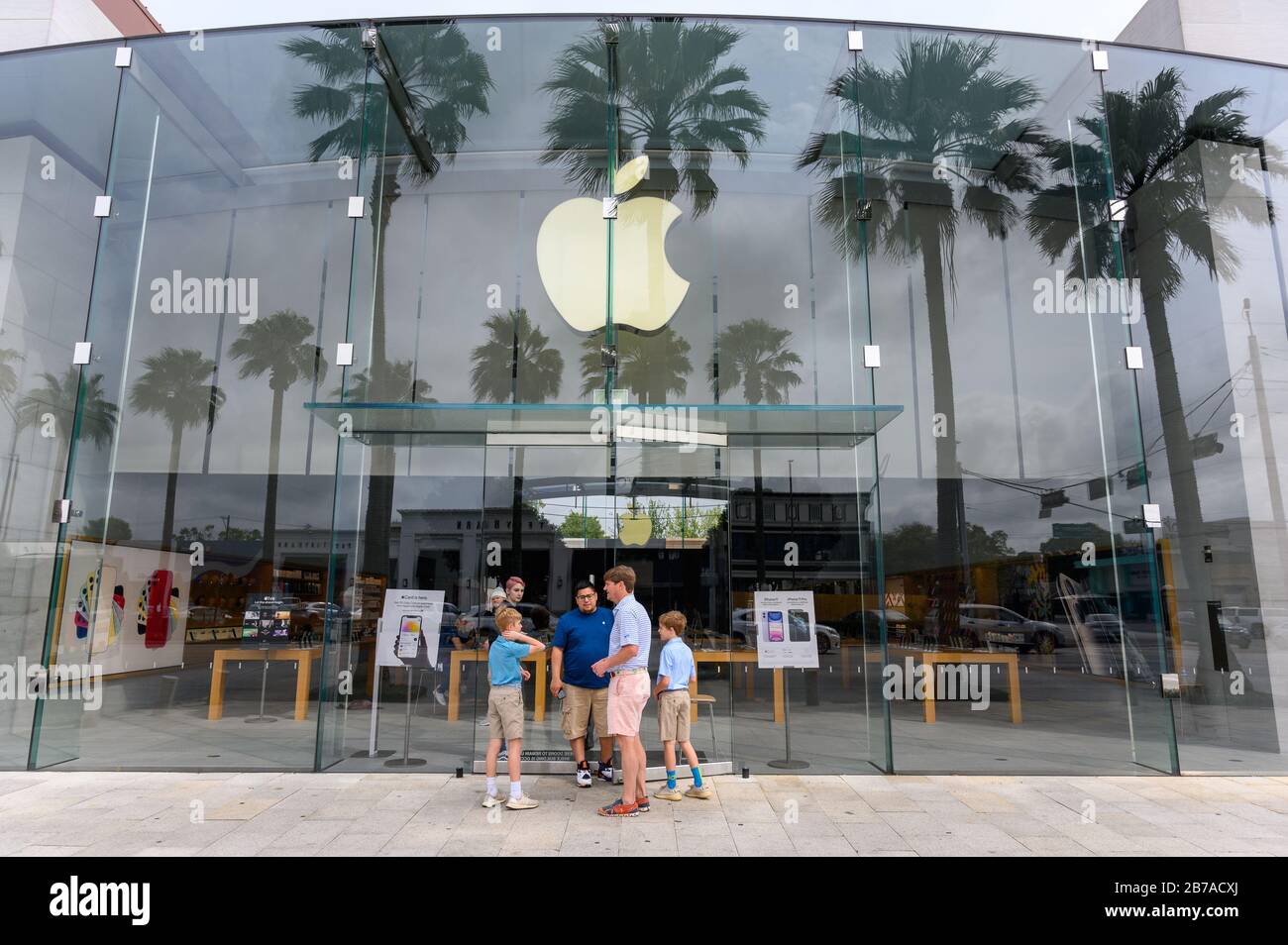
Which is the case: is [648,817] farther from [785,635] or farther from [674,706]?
[785,635]

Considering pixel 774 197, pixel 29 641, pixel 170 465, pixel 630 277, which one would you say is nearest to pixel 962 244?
pixel 774 197

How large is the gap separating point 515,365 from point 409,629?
3211 millimetres

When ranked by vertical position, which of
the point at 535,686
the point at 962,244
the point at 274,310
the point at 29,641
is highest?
the point at 962,244

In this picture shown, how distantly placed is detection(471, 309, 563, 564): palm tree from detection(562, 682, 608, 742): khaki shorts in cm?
293

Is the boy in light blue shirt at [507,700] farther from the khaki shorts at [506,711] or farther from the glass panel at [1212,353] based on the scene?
the glass panel at [1212,353]

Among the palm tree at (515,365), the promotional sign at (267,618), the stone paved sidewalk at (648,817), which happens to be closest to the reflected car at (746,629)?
the stone paved sidewalk at (648,817)

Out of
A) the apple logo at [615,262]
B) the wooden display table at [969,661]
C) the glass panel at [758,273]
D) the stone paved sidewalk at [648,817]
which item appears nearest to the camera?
the stone paved sidewalk at [648,817]

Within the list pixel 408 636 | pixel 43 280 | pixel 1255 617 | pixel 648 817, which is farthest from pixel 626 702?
pixel 43 280

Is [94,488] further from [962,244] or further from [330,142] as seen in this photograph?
[962,244]

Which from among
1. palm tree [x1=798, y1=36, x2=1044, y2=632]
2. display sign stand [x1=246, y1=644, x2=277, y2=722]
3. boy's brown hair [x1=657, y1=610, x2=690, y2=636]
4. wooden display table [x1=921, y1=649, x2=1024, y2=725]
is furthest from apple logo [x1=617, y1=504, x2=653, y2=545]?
display sign stand [x1=246, y1=644, x2=277, y2=722]

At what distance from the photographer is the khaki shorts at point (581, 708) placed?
6508 mm

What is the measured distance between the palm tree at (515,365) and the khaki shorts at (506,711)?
3200 mm

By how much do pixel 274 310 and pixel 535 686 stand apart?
5.55m

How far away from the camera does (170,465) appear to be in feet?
29.6
